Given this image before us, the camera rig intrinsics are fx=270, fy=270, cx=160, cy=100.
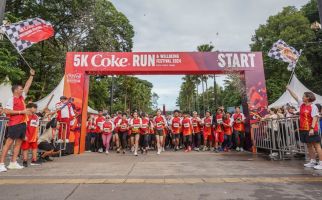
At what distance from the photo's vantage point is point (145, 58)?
12.7 m

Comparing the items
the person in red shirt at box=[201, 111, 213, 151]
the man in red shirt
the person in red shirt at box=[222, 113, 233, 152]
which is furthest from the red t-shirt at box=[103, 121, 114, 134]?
the man in red shirt

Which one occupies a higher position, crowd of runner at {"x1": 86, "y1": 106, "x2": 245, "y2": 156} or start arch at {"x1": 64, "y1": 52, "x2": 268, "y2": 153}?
start arch at {"x1": 64, "y1": 52, "x2": 268, "y2": 153}

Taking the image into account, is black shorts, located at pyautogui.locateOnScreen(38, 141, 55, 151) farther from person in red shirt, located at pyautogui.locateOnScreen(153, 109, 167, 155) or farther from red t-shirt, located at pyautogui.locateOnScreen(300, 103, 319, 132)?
red t-shirt, located at pyautogui.locateOnScreen(300, 103, 319, 132)

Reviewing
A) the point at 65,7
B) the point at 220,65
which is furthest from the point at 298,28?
the point at 65,7

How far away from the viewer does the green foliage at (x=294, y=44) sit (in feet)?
97.1

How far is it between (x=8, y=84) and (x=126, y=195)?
14.9 meters

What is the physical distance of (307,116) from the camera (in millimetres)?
6742

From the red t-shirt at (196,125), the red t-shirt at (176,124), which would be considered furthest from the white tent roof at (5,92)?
the red t-shirt at (196,125)

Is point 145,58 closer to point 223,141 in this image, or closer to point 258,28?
point 223,141

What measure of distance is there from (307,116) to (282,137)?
7.10 feet

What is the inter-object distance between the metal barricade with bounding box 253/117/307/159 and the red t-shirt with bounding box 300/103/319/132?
0.97 m

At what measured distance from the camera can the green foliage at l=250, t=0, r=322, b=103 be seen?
97.1ft

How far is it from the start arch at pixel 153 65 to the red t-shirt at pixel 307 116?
18.4 feet

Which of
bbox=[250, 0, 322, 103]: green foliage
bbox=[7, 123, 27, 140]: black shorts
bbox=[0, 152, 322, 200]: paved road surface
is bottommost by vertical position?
bbox=[0, 152, 322, 200]: paved road surface
